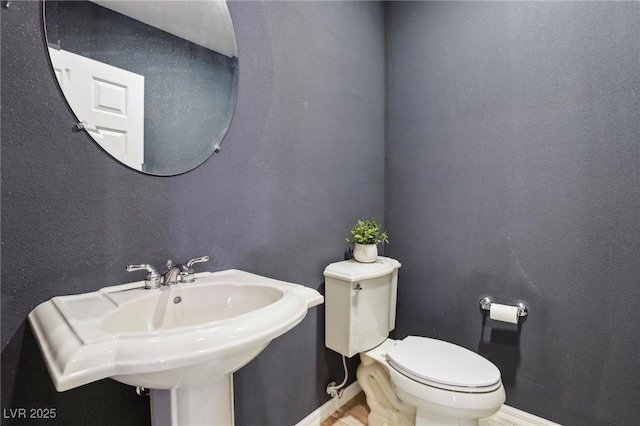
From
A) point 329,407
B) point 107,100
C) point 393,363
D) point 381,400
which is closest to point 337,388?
point 329,407

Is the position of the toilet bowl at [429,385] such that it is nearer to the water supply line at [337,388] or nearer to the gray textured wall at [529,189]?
the water supply line at [337,388]

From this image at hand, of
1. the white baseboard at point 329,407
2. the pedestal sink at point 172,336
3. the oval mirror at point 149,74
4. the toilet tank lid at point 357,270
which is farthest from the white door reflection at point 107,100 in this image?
the white baseboard at point 329,407

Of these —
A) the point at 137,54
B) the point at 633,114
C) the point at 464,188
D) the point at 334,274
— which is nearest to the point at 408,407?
the point at 334,274

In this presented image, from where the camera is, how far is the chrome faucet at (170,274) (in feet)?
2.94

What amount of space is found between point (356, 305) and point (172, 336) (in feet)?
3.22

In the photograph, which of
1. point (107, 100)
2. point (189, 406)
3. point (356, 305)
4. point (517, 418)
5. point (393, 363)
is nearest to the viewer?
point (189, 406)

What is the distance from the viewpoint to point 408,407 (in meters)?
1.41

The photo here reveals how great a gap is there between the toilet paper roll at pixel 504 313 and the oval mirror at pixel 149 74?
1465 millimetres

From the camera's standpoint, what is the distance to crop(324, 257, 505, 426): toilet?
1.14 metres

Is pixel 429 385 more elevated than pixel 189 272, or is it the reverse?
pixel 189 272

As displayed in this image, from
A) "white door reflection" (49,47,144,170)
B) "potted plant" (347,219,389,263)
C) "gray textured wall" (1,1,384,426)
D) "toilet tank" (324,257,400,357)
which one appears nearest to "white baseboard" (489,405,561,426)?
"toilet tank" (324,257,400,357)

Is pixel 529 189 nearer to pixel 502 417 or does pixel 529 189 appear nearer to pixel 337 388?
pixel 502 417

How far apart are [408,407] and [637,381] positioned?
0.93 meters

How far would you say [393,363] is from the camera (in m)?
1.32
